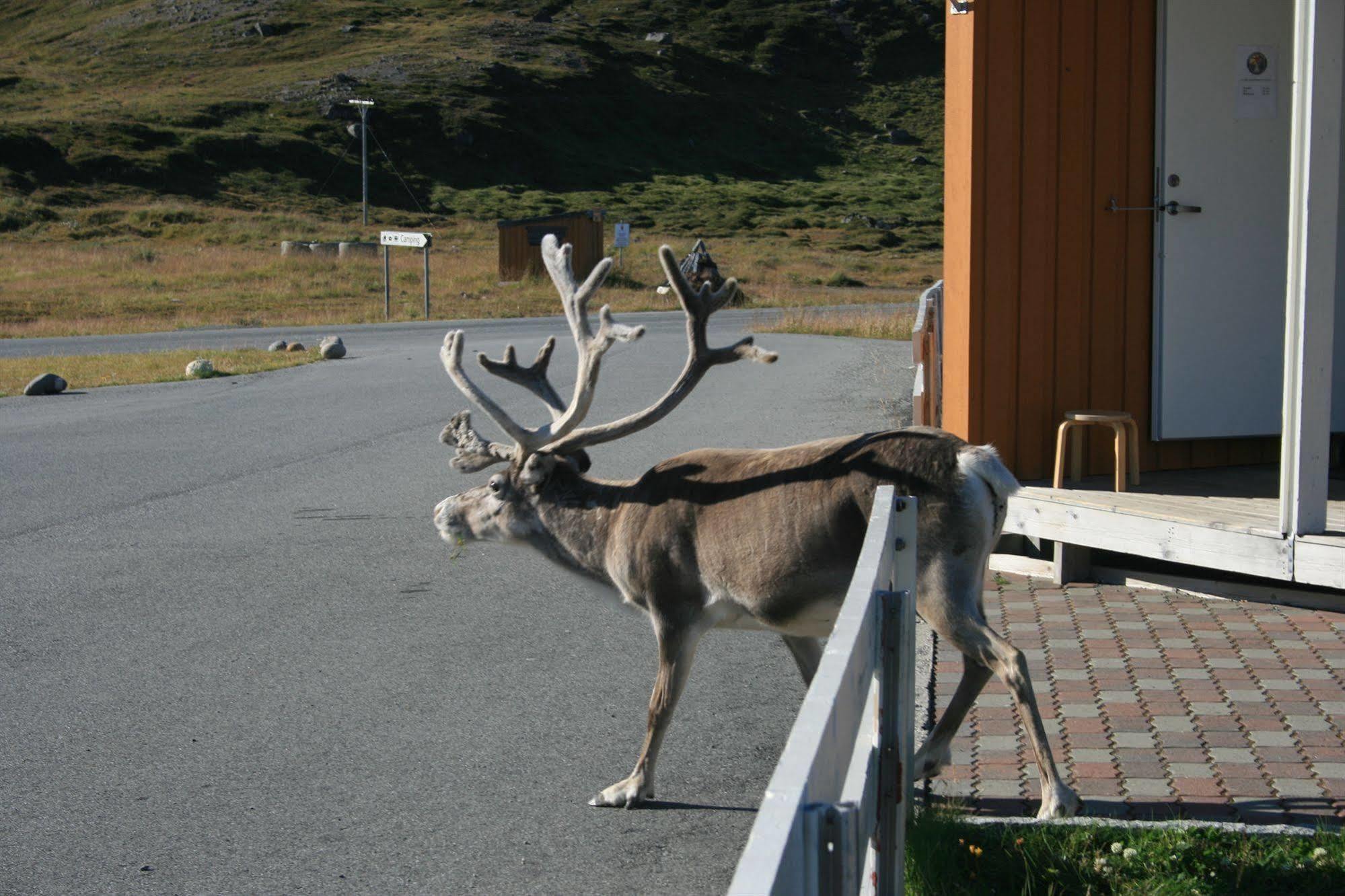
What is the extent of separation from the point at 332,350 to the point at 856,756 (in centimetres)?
2153

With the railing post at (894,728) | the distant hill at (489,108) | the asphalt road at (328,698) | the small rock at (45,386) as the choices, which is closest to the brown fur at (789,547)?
the asphalt road at (328,698)

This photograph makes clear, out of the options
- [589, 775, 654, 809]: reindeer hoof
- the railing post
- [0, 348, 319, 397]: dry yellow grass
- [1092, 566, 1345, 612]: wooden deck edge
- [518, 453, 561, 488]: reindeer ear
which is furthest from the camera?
[0, 348, 319, 397]: dry yellow grass

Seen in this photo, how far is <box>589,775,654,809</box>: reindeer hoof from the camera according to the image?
516 cm

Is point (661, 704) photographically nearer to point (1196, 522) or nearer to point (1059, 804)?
point (1059, 804)

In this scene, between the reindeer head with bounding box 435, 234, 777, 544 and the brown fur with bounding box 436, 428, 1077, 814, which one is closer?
the brown fur with bounding box 436, 428, 1077, 814

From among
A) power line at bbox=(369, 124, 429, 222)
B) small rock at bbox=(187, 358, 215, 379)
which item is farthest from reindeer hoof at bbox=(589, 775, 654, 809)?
power line at bbox=(369, 124, 429, 222)

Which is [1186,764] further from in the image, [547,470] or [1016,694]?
[547,470]

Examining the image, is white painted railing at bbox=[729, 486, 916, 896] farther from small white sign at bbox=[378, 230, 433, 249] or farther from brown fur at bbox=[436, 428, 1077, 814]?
small white sign at bbox=[378, 230, 433, 249]

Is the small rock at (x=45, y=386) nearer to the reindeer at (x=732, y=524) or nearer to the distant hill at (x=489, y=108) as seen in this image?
the reindeer at (x=732, y=524)

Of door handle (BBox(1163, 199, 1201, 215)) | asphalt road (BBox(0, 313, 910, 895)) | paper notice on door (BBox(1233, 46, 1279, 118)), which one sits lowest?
asphalt road (BBox(0, 313, 910, 895))

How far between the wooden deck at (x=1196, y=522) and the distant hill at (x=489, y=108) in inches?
2510

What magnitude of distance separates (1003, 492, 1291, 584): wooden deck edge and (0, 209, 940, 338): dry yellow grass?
27.5 m

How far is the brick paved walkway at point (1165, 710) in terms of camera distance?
504cm

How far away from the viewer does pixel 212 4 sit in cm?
11981
